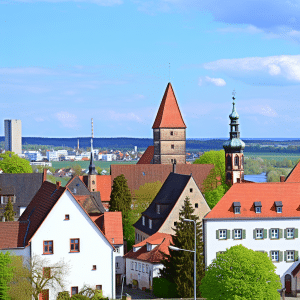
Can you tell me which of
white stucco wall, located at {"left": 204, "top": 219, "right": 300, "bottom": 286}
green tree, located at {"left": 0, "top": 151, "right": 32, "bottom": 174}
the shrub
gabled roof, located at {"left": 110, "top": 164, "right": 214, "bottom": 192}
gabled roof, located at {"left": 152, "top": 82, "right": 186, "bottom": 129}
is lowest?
the shrub

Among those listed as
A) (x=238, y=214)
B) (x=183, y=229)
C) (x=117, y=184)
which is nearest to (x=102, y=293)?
(x=183, y=229)

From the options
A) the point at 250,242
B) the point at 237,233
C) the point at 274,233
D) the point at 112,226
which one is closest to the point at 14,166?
the point at 112,226

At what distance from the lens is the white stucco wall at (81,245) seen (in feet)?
182

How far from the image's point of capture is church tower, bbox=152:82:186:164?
13400 cm

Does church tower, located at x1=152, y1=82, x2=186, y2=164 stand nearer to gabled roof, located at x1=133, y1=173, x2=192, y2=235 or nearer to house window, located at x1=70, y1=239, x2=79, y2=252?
gabled roof, located at x1=133, y1=173, x2=192, y2=235

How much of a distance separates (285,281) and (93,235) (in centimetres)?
2302

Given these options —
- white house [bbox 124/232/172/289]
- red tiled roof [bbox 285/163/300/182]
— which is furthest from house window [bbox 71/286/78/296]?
red tiled roof [bbox 285/163/300/182]

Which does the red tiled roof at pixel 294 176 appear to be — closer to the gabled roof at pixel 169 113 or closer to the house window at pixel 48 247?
the house window at pixel 48 247

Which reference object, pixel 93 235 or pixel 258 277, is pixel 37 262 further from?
pixel 258 277

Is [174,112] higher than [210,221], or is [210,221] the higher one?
[174,112]

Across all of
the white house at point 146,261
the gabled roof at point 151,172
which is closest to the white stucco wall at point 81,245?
the white house at point 146,261

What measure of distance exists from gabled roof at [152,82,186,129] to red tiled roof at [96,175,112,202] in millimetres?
18418

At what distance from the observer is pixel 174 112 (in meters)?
135

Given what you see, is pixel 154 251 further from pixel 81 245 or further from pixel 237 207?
pixel 81 245
